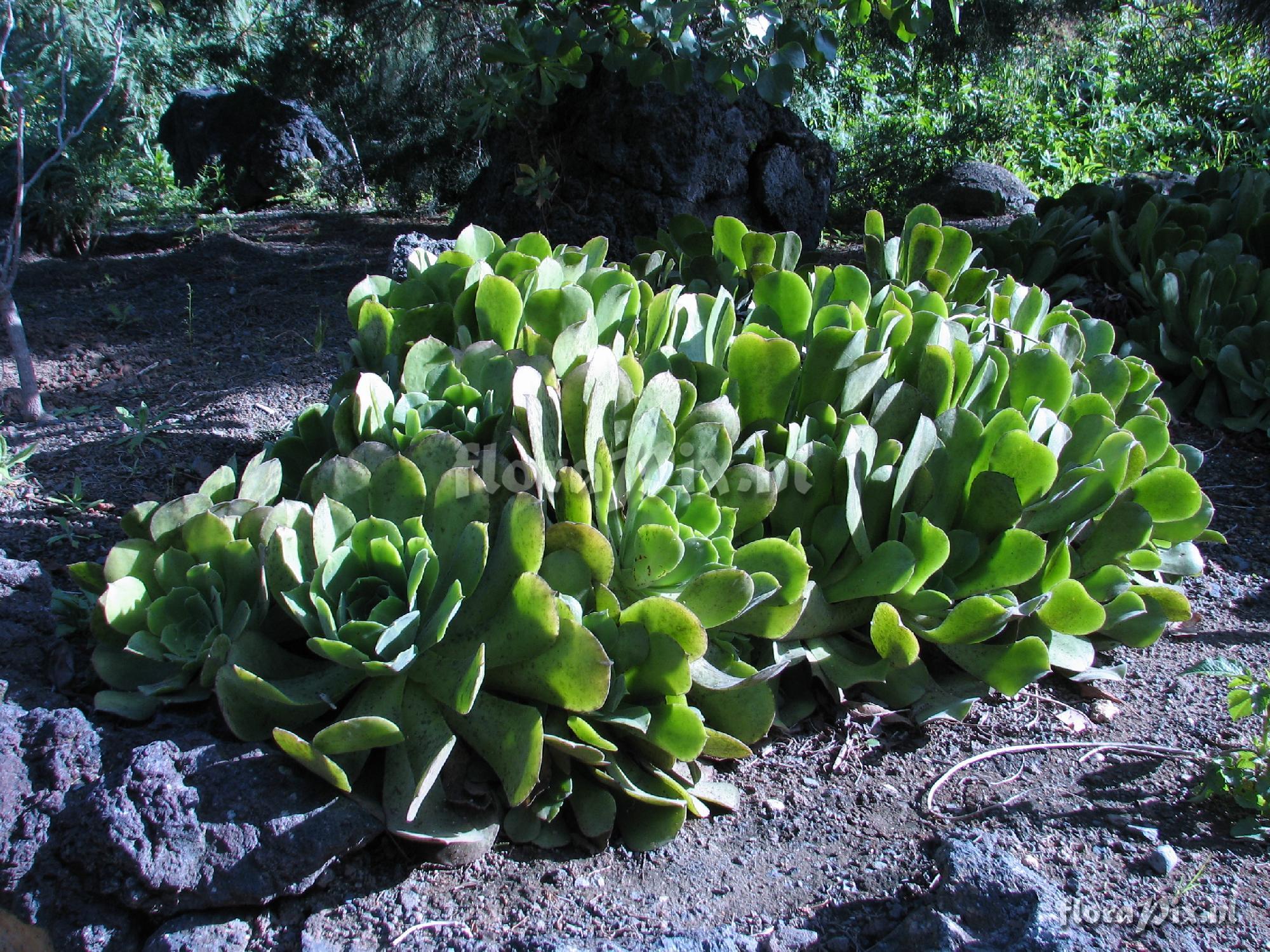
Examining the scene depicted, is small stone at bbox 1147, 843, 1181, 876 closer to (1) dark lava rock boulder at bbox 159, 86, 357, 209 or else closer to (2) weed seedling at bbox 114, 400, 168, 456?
(2) weed seedling at bbox 114, 400, 168, 456

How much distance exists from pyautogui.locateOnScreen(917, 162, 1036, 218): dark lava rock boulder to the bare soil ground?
3.89m

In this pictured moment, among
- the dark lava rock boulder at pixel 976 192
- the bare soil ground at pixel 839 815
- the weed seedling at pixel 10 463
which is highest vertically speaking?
the dark lava rock boulder at pixel 976 192

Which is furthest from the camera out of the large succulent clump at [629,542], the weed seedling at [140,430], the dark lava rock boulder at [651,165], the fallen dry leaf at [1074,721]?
the dark lava rock boulder at [651,165]

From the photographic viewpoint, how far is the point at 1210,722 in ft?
6.61

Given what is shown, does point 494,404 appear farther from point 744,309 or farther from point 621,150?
point 621,150

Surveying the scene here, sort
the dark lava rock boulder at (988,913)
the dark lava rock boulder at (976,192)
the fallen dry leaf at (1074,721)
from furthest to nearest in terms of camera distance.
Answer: the dark lava rock boulder at (976,192)
the fallen dry leaf at (1074,721)
the dark lava rock boulder at (988,913)

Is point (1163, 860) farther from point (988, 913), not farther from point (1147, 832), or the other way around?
point (988, 913)

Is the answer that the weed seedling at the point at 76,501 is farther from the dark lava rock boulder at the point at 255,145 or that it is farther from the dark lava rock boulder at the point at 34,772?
the dark lava rock boulder at the point at 255,145

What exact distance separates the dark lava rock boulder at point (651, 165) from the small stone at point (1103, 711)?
3.06 metres

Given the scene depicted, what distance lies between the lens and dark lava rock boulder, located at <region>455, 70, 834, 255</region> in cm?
459

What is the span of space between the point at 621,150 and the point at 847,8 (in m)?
1.81

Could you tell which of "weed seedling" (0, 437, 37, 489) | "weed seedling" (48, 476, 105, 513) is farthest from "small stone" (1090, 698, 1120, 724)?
"weed seedling" (0, 437, 37, 489)

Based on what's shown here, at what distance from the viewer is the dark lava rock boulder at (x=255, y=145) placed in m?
7.70

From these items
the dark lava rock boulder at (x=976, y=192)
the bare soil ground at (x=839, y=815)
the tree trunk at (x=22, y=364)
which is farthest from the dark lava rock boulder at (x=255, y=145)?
the bare soil ground at (x=839, y=815)
